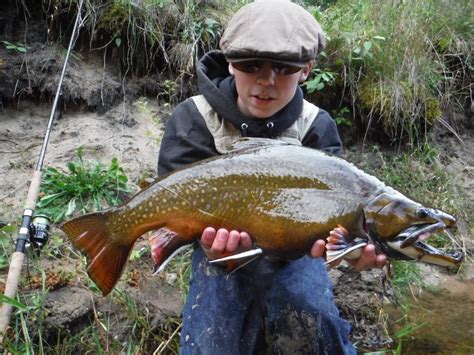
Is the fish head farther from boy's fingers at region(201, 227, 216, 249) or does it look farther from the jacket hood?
the jacket hood

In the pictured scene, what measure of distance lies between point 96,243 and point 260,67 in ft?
3.65

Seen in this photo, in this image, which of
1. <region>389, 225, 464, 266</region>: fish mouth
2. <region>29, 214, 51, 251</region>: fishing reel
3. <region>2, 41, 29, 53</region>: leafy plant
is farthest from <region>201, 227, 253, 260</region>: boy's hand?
<region>2, 41, 29, 53</region>: leafy plant

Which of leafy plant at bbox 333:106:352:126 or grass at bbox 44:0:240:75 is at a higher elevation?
grass at bbox 44:0:240:75

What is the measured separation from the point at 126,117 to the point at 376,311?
115 inches

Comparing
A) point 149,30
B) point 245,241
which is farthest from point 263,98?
point 149,30

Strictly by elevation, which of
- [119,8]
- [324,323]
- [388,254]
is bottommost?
[324,323]

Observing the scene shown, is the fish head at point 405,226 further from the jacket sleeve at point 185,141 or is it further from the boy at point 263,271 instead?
the jacket sleeve at point 185,141

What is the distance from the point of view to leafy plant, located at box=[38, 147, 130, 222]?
407 centimetres

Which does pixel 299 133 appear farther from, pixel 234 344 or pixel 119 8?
pixel 119 8

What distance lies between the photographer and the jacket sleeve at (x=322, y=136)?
2918 mm

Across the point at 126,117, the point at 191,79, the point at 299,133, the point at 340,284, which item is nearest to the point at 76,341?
the point at 299,133

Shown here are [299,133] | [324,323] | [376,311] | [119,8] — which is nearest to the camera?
[324,323]

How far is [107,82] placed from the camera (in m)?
5.22

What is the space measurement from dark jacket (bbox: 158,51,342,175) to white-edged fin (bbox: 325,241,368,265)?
0.88 meters
